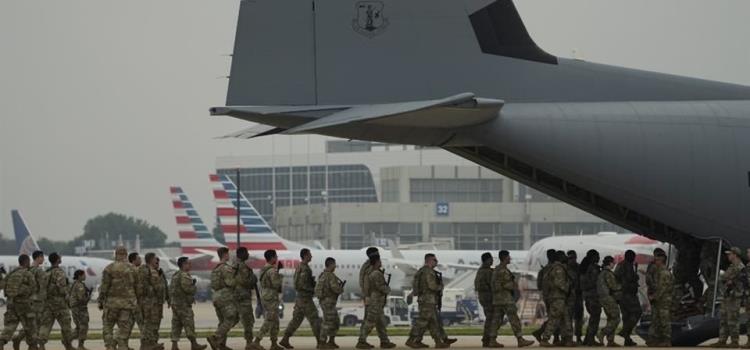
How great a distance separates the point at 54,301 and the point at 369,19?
694 centimetres

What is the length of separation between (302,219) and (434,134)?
106249 mm

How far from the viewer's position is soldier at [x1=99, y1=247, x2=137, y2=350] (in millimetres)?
21516

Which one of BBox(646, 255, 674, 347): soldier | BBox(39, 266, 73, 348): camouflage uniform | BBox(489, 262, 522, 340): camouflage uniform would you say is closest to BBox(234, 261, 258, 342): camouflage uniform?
BBox(39, 266, 73, 348): camouflage uniform

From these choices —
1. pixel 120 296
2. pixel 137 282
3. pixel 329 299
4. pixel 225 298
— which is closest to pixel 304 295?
pixel 329 299

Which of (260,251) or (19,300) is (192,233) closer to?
(260,251)

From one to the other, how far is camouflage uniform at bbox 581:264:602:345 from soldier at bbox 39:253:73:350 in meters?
8.71

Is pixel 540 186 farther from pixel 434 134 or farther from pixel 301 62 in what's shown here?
pixel 301 62

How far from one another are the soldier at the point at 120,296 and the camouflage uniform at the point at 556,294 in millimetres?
6831

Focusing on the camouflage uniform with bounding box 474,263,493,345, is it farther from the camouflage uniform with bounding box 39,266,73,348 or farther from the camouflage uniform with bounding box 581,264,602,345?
the camouflage uniform with bounding box 39,266,73,348

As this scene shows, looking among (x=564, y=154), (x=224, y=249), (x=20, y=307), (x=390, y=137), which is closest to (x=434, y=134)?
(x=390, y=137)

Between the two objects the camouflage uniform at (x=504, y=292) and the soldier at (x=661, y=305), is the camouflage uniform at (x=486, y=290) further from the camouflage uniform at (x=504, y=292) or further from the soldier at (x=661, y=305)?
the soldier at (x=661, y=305)

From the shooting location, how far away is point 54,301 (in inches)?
912

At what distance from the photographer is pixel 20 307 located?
22609 millimetres

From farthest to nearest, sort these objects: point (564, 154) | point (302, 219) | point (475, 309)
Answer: point (302, 219) → point (475, 309) → point (564, 154)
